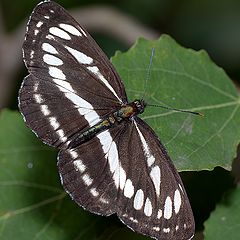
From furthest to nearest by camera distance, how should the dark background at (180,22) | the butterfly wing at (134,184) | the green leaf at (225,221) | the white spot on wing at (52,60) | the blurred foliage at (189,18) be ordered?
1. the blurred foliage at (189,18)
2. the dark background at (180,22)
3. the green leaf at (225,221)
4. the white spot on wing at (52,60)
5. the butterfly wing at (134,184)

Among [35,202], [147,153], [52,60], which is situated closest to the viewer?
[147,153]

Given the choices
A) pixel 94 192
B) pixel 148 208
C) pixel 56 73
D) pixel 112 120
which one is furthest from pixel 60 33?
pixel 148 208

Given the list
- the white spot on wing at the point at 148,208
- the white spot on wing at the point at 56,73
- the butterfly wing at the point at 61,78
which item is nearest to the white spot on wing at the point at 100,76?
the butterfly wing at the point at 61,78

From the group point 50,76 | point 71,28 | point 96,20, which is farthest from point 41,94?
point 96,20

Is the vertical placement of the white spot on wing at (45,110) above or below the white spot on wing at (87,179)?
above

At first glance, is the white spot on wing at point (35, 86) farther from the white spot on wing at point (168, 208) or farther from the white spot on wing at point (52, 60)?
the white spot on wing at point (168, 208)

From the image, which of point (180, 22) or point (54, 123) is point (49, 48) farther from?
point (180, 22)
